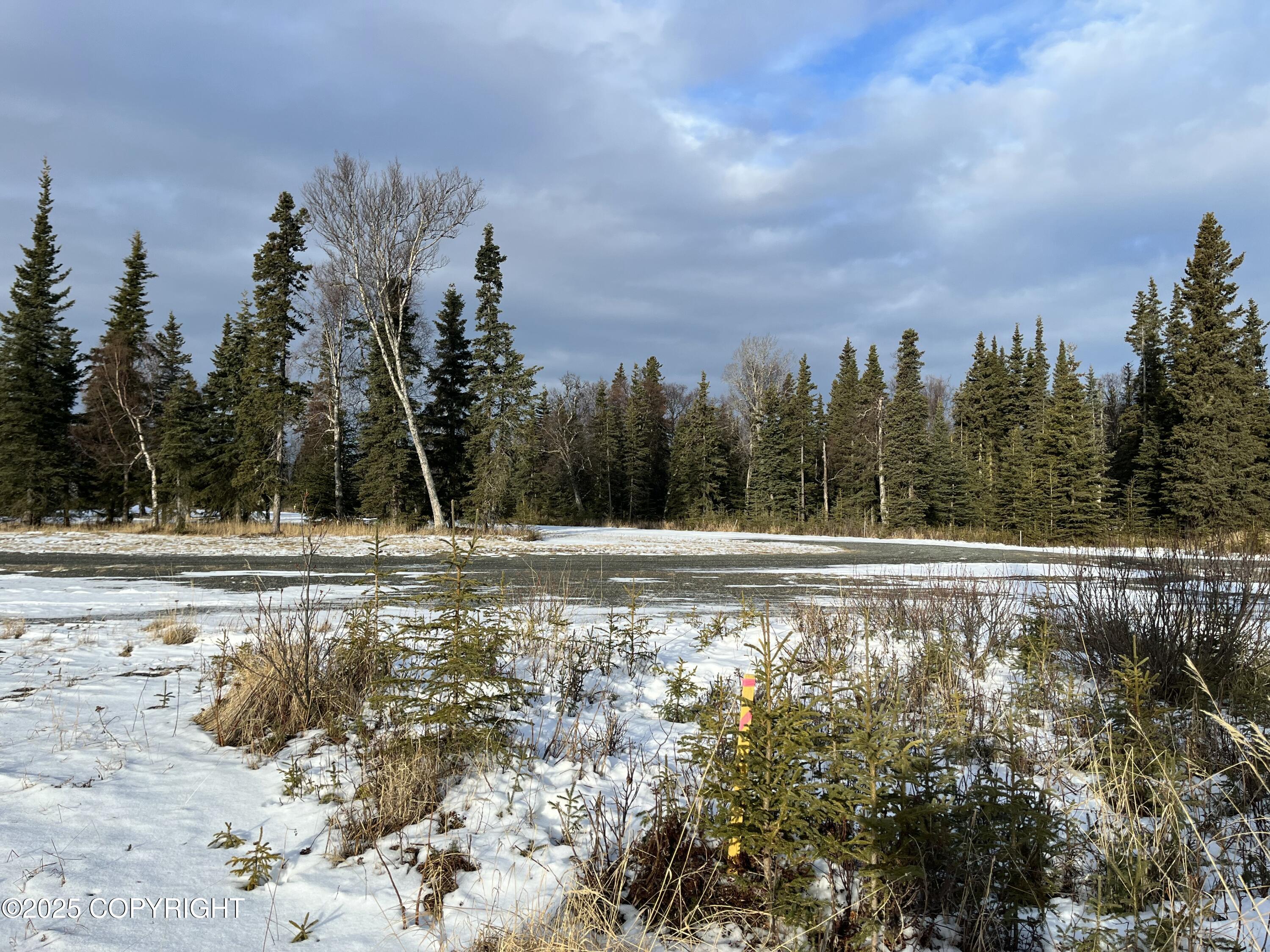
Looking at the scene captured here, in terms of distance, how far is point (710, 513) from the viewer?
50.0m

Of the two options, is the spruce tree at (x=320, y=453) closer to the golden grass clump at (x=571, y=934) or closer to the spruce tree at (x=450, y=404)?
the spruce tree at (x=450, y=404)

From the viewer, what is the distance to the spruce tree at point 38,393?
29.6 m

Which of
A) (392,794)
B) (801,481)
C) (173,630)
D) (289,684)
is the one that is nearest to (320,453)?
(801,481)

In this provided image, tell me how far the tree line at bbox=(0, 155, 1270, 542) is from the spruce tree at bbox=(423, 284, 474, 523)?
88mm

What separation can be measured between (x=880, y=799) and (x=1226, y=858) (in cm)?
204

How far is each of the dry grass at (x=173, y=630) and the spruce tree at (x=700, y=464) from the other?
4237 centimetres

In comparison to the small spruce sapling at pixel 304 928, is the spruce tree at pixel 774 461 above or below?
above

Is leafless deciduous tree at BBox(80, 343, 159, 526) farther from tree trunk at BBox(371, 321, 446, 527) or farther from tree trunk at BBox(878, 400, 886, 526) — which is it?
tree trunk at BBox(878, 400, 886, 526)

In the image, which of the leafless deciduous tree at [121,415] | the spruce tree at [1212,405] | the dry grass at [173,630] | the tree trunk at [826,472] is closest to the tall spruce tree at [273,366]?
the leafless deciduous tree at [121,415]

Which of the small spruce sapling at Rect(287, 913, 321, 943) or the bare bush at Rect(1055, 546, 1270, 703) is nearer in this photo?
the small spruce sapling at Rect(287, 913, 321, 943)

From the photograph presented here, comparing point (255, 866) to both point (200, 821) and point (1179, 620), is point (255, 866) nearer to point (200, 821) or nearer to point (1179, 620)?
point (200, 821)

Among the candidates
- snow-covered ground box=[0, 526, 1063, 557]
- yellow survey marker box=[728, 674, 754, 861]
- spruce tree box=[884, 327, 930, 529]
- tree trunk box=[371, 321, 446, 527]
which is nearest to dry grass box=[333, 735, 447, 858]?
yellow survey marker box=[728, 674, 754, 861]

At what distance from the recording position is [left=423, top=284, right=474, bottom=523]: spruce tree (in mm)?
33594

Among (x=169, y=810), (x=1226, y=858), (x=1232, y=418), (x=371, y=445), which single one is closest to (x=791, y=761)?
(x=1226, y=858)
